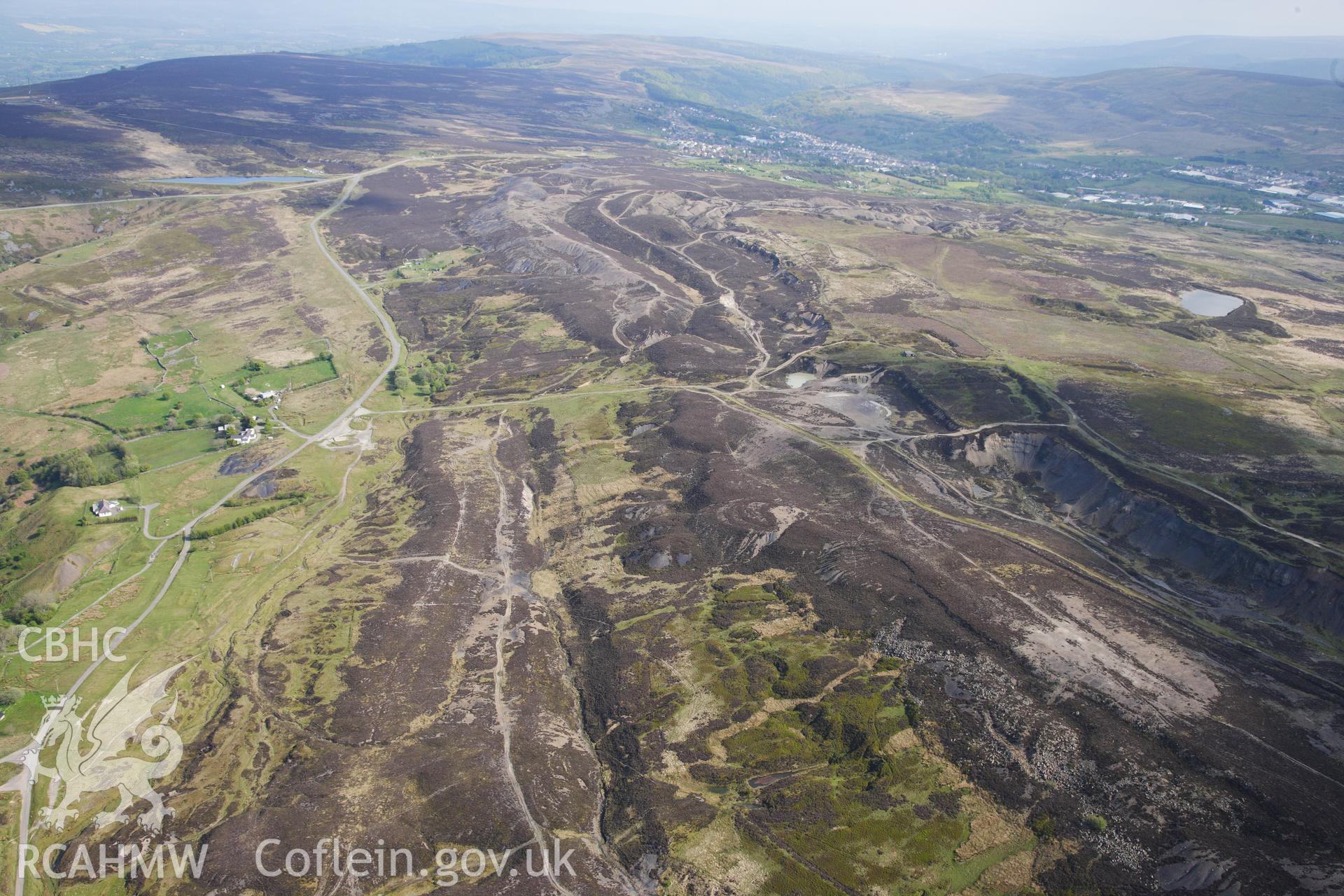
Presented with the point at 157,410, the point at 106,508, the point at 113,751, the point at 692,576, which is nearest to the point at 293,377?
the point at 157,410

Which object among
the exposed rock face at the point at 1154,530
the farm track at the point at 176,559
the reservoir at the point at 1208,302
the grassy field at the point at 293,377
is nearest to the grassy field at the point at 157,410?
the grassy field at the point at 293,377

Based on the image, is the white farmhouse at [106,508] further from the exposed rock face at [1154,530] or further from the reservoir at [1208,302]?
the reservoir at [1208,302]

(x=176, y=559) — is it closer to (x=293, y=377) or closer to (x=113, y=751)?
(x=113, y=751)

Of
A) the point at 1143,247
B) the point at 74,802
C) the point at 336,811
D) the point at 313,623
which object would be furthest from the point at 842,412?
the point at 1143,247

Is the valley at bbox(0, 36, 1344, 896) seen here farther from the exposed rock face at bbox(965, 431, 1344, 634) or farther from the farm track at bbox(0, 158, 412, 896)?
the farm track at bbox(0, 158, 412, 896)

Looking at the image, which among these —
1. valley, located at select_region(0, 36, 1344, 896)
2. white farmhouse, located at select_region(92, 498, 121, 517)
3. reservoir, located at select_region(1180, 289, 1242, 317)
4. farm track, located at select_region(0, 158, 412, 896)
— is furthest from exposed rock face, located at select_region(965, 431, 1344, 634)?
white farmhouse, located at select_region(92, 498, 121, 517)

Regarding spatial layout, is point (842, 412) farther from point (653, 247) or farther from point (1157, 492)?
point (653, 247)
